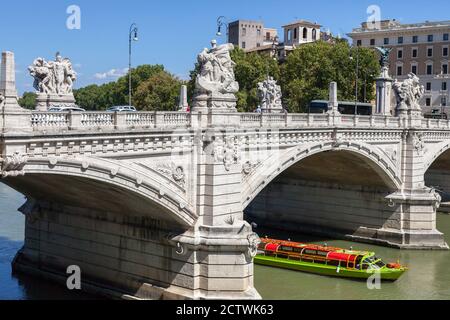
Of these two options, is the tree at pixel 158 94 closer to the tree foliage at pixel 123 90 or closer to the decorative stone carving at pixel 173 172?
the tree foliage at pixel 123 90

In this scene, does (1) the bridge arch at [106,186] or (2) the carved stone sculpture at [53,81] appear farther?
(2) the carved stone sculpture at [53,81]

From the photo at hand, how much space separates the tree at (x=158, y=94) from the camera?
214 ft

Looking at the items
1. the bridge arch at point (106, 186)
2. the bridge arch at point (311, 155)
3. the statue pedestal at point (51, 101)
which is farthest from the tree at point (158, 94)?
the statue pedestal at point (51, 101)

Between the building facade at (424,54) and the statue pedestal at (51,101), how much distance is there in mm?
55575

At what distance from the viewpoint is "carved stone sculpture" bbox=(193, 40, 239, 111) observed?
2191 cm

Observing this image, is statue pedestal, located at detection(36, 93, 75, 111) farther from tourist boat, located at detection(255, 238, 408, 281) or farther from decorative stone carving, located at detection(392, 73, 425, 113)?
decorative stone carving, located at detection(392, 73, 425, 113)

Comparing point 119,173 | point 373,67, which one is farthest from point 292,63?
point 119,173

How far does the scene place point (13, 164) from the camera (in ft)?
50.7

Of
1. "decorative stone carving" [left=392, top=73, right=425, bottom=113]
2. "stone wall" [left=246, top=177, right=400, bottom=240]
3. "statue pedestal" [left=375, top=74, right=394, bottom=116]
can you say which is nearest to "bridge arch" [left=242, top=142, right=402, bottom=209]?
"stone wall" [left=246, top=177, right=400, bottom=240]

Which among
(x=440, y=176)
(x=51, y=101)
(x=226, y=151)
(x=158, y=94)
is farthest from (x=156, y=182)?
(x=158, y=94)

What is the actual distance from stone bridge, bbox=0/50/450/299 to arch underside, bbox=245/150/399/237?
1.04 m

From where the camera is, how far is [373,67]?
62.5 m

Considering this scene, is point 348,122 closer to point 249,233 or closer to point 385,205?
point 385,205
